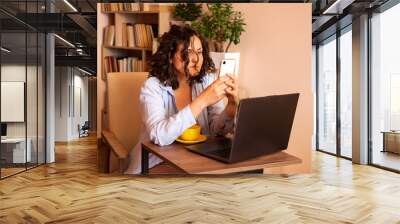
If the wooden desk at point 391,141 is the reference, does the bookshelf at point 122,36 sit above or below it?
above

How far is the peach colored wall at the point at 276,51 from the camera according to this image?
4.87 meters

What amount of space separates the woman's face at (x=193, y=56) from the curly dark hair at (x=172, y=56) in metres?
0.01

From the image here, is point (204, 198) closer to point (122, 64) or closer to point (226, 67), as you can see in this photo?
point (122, 64)

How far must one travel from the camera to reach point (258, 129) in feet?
2.79

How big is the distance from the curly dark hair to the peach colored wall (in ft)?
11.7

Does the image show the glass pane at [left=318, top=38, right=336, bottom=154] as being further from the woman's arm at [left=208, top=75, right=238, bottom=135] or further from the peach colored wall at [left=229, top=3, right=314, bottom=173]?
the woman's arm at [left=208, top=75, right=238, bottom=135]

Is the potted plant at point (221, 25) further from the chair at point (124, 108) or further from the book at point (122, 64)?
the chair at point (124, 108)

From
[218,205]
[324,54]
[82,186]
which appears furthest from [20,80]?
[324,54]

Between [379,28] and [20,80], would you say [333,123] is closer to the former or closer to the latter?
[379,28]

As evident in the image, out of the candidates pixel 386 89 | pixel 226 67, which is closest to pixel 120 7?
pixel 226 67

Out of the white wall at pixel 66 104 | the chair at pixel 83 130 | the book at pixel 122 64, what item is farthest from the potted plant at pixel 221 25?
the chair at pixel 83 130

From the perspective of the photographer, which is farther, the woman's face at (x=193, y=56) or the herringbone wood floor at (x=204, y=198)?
the herringbone wood floor at (x=204, y=198)

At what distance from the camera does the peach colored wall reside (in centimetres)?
487

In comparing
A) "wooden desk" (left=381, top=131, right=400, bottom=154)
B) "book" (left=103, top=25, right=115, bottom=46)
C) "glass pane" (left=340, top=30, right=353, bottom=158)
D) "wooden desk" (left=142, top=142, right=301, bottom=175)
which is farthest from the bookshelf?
"glass pane" (left=340, top=30, right=353, bottom=158)
